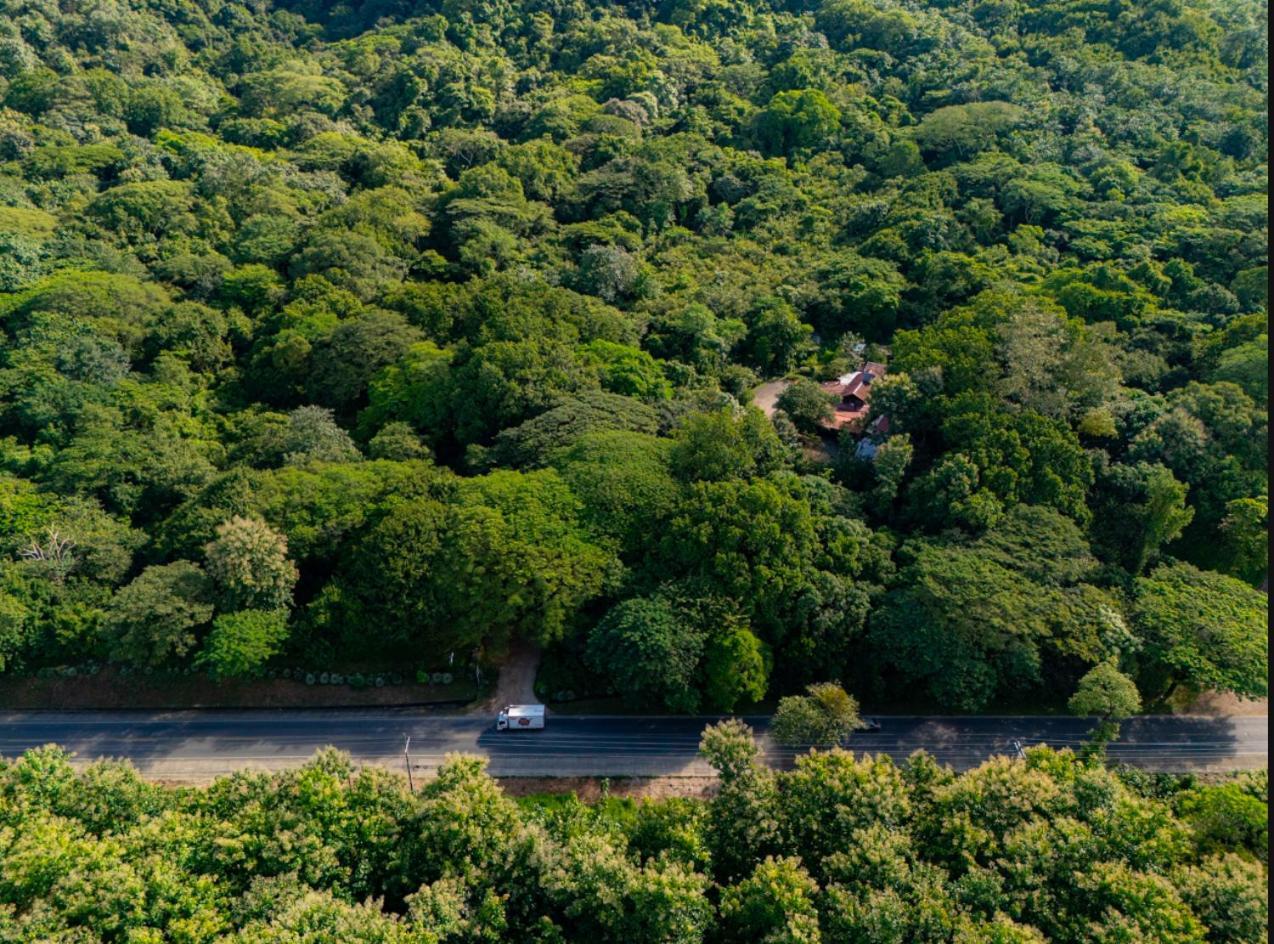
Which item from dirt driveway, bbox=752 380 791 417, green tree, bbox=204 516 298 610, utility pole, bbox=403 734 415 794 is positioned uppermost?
dirt driveway, bbox=752 380 791 417

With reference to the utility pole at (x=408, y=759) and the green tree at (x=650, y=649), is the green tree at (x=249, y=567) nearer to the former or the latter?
the utility pole at (x=408, y=759)

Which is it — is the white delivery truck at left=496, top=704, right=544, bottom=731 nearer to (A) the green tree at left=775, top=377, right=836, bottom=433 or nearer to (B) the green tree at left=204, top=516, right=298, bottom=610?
(B) the green tree at left=204, top=516, right=298, bottom=610

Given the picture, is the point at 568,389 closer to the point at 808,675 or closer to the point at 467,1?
the point at 808,675

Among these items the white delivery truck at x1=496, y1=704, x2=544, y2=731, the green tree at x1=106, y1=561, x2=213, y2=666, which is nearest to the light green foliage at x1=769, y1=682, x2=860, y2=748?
the white delivery truck at x1=496, y1=704, x2=544, y2=731

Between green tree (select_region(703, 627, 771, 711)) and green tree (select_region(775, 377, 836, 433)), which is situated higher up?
green tree (select_region(775, 377, 836, 433))

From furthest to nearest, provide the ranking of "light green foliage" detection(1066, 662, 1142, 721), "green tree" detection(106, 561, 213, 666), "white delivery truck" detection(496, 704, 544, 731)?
"white delivery truck" detection(496, 704, 544, 731)
"green tree" detection(106, 561, 213, 666)
"light green foliage" detection(1066, 662, 1142, 721)

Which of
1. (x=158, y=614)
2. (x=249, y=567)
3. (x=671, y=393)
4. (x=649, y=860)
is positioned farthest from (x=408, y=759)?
(x=671, y=393)

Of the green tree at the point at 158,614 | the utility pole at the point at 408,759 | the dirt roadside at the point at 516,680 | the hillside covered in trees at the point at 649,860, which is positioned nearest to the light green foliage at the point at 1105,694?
the hillside covered in trees at the point at 649,860
